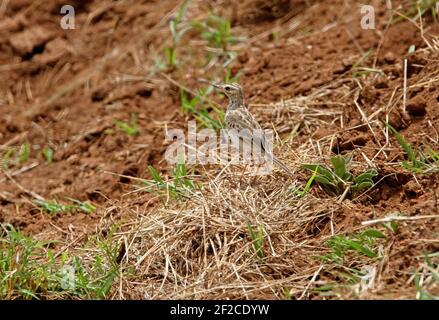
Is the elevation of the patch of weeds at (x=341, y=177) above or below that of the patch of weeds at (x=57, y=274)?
above

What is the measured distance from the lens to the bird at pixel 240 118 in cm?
632

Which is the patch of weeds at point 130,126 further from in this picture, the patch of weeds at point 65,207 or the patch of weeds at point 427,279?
the patch of weeds at point 427,279

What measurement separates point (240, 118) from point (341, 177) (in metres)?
1.14

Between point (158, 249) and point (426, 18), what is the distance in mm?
3545

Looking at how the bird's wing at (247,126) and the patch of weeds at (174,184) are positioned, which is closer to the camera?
the patch of weeds at (174,184)

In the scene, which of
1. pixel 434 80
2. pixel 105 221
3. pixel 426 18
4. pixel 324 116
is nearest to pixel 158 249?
pixel 105 221

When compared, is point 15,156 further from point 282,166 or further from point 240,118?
point 282,166

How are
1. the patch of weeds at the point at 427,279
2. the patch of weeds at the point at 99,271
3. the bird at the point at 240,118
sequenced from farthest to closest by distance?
the bird at the point at 240,118
the patch of weeds at the point at 99,271
the patch of weeds at the point at 427,279

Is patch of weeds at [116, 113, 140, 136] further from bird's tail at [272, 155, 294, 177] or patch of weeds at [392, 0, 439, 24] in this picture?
patch of weeds at [392, 0, 439, 24]

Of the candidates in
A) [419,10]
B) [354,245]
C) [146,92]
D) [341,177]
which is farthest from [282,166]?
[146,92]

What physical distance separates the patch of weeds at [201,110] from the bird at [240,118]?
0.19 metres

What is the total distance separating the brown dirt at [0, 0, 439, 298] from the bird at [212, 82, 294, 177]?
0.71 feet

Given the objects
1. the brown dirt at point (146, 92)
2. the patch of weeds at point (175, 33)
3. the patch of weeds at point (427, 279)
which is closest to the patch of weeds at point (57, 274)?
the brown dirt at point (146, 92)

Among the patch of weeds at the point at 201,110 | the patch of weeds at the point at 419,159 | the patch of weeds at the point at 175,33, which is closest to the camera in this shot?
the patch of weeds at the point at 419,159
